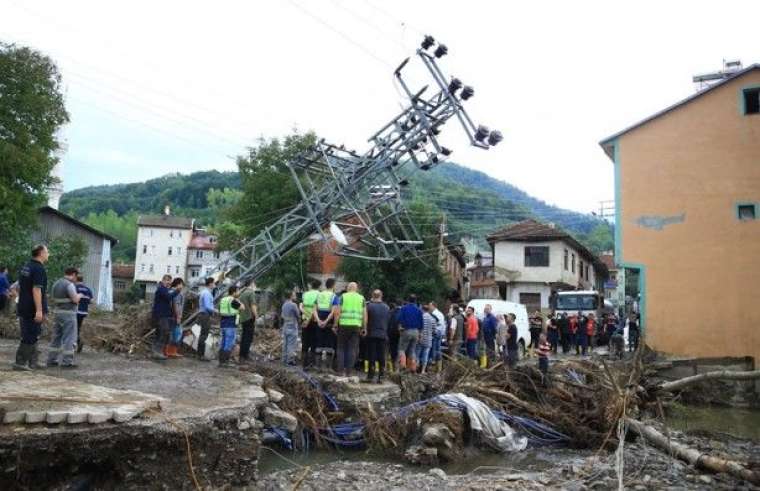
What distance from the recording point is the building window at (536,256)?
129ft

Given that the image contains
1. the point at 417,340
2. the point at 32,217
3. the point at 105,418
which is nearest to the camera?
the point at 105,418

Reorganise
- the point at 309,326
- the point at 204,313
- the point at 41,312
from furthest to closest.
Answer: the point at 204,313 → the point at 309,326 → the point at 41,312

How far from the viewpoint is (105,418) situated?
5395 mm

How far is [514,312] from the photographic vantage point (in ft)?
68.1

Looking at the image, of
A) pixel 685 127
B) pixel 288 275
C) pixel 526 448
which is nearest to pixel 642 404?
pixel 526 448

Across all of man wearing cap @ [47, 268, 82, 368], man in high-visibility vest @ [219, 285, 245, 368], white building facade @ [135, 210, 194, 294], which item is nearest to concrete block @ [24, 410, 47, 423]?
man wearing cap @ [47, 268, 82, 368]

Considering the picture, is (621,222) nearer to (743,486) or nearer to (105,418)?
(743,486)

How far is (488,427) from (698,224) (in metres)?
13.2

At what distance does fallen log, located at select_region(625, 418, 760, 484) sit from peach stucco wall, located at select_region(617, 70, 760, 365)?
12190 mm

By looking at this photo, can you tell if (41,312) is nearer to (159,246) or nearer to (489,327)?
(489,327)

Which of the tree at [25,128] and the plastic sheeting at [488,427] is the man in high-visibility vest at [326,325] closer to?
the plastic sheeting at [488,427]

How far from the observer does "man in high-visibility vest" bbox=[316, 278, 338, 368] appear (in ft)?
38.8

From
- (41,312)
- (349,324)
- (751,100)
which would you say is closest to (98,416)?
(41,312)

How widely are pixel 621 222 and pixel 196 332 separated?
1501 centimetres
